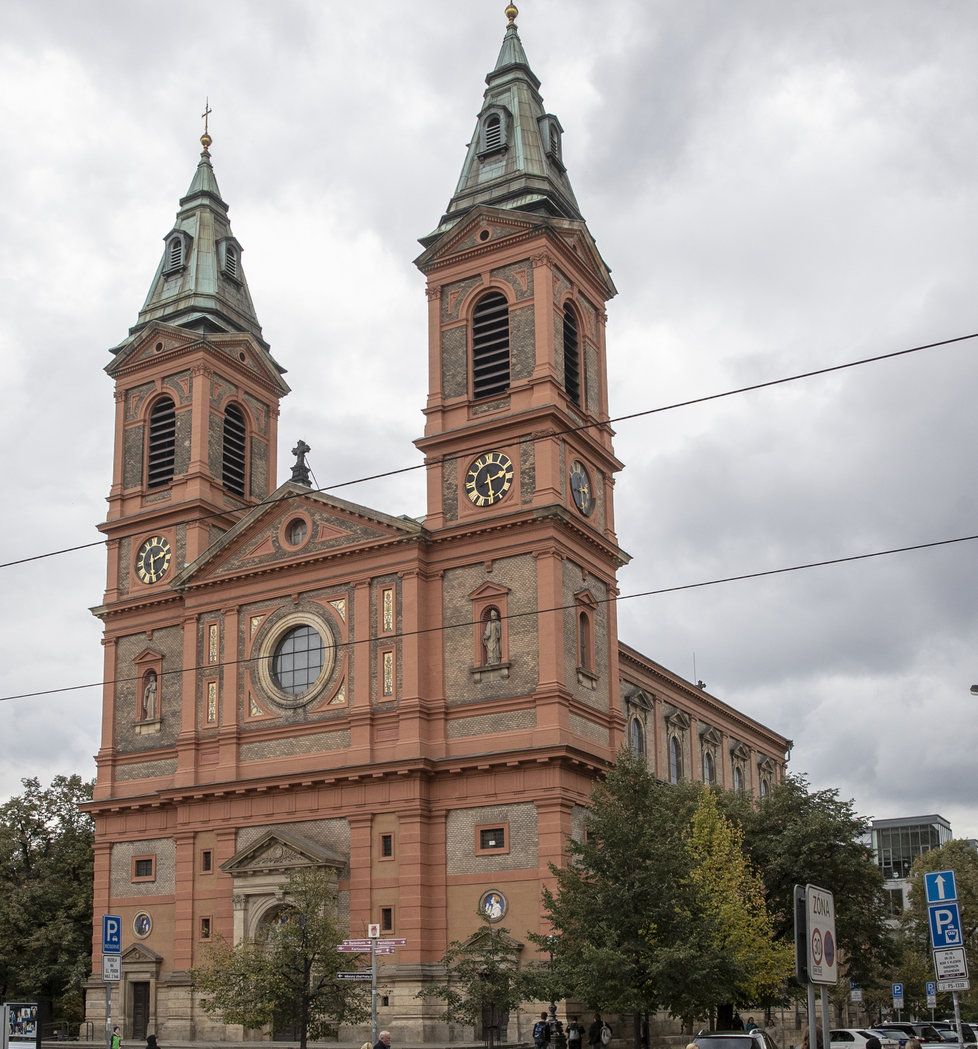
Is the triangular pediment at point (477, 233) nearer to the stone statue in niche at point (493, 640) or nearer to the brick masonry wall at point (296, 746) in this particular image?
the stone statue in niche at point (493, 640)

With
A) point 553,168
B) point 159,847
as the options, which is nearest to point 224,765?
point 159,847

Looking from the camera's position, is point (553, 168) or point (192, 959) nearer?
point (192, 959)

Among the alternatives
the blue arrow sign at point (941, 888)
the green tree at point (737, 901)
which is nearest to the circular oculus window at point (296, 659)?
the green tree at point (737, 901)

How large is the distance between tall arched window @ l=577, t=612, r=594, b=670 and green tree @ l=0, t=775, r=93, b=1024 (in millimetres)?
22582

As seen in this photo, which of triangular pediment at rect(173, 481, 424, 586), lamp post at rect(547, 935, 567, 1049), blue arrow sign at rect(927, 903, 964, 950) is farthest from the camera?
triangular pediment at rect(173, 481, 424, 586)

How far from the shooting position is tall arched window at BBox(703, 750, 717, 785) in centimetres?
7031

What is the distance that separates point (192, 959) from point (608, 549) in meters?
20.5

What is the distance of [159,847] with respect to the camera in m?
52.8

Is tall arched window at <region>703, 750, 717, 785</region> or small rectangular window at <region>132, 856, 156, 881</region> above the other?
tall arched window at <region>703, 750, 717, 785</region>

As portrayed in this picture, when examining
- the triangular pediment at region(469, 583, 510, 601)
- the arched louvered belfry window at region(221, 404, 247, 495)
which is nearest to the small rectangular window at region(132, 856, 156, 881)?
the arched louvered belfry window at region(221, 404, 247, 495)

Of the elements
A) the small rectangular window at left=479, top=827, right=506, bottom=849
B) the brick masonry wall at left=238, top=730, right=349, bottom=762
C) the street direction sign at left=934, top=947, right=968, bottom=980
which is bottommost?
the street direction sign at left=934, top=947, right=968, bottom=980

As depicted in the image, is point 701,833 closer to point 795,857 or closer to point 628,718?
point 795,857

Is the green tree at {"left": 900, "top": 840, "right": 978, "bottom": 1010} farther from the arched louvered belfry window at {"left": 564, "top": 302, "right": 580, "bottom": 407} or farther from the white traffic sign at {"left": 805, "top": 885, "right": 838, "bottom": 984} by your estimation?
the white traffic sign at {"left": 805, "top": 885, "right": 838, "bottom": 984}

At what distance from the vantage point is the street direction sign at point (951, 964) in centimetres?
2111
